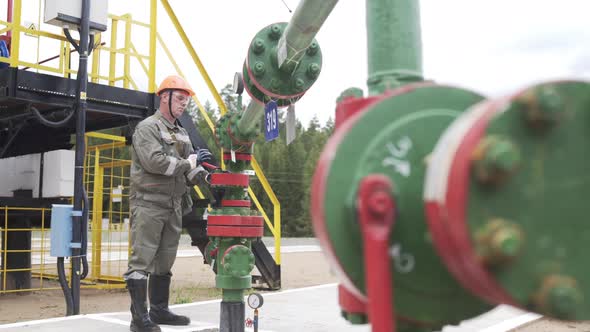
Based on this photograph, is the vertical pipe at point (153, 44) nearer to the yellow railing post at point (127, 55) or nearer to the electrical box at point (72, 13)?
the yellow railing post at point (127, 55)

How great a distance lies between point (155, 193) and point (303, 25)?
251 cm

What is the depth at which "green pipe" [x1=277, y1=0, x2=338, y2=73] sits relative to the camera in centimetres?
188

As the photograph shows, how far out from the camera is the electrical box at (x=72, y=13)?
539 cm

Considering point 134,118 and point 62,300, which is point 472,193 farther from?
point 62,300

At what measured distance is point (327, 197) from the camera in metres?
0.98

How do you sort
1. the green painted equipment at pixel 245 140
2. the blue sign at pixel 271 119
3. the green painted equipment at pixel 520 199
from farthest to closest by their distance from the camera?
the blue sign at pixel 271 119 < the green painted equipment at pixel 245 140 < the green painted equipment at pixel 520 199

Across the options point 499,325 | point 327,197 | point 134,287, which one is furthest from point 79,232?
point 327,197

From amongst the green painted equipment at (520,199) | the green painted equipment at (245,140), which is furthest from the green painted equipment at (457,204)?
the green painted equipment at (245,140)

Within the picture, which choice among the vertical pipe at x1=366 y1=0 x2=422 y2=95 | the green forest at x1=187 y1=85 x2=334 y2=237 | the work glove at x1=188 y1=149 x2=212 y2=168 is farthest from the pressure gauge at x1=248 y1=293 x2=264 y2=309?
the green forest at x1=187 y1=85 x2=334 y2=237

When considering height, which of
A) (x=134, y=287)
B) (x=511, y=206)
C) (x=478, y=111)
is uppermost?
(x=478, y=111)

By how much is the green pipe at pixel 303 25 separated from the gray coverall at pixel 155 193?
172cm

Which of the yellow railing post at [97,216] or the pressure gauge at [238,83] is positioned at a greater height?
the pressure gauge at [238,83]

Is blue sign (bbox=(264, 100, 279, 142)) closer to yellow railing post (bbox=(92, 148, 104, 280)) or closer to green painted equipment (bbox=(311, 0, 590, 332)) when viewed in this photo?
green painted equipment (bbox=(311, 0, 590, 332))

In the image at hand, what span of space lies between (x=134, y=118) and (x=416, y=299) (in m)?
5.94
